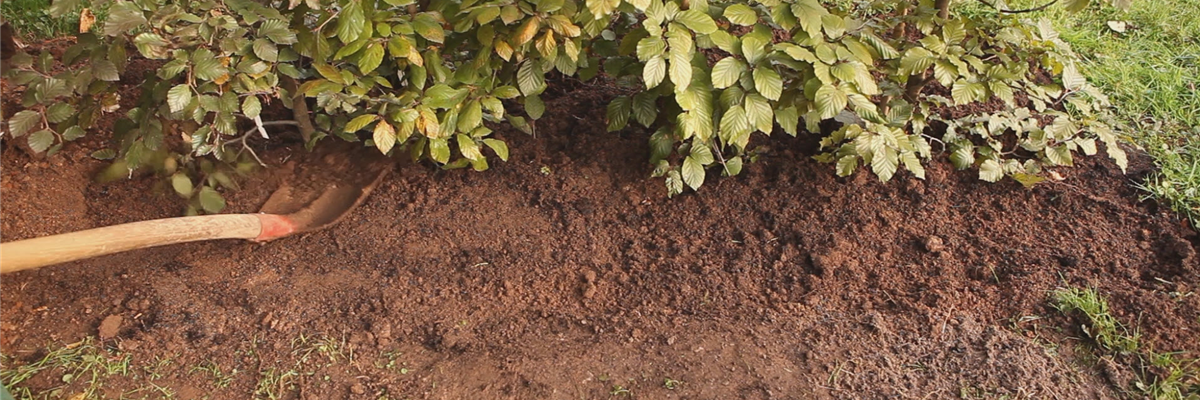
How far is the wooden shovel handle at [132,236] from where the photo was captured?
207 centimetres

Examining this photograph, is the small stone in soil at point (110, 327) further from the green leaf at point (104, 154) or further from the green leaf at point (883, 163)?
the green leaf at point (883, 163)

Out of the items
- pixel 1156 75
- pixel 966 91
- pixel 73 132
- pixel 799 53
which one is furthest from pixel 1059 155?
pixel 73 132

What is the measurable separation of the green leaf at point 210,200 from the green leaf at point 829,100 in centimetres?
193

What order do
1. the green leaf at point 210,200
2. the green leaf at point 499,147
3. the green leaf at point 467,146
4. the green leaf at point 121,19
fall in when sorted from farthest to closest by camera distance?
the green leaf at point 210,200 < the green leaf at point 499,147 < the green leaf at point 467,146 < the green leaf at point 121,19

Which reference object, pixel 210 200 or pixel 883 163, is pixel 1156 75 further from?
pixel 210 200

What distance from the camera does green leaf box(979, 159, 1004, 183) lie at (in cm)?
292

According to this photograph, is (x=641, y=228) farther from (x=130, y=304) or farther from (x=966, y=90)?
(x=130, y=304)

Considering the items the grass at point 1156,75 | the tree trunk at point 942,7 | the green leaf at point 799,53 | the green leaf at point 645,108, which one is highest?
the green leaf at point 799,53

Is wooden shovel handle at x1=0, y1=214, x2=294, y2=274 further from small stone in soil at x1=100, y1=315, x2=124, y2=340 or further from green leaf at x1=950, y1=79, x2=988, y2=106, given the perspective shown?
green leaf at x1=950, y1=79, x2=988, y2=106

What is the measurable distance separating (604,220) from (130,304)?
57.4 inches

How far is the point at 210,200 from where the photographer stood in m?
2.91

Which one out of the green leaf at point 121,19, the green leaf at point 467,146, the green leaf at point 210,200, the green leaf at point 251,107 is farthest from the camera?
the green leaf at point 210,200

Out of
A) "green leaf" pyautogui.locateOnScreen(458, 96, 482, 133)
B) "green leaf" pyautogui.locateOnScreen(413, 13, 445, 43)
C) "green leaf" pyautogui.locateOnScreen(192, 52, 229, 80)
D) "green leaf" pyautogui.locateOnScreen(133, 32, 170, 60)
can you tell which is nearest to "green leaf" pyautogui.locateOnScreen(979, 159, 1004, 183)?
"green leaf" pyautogui.locateOnScreen(458, 96, 482, 133)

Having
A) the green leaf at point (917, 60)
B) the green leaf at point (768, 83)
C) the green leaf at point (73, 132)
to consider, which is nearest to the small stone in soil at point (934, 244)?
the green leaf at point (917, 60)
